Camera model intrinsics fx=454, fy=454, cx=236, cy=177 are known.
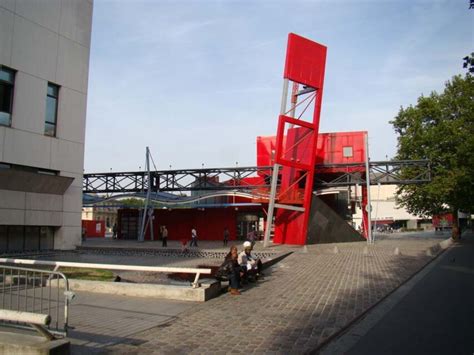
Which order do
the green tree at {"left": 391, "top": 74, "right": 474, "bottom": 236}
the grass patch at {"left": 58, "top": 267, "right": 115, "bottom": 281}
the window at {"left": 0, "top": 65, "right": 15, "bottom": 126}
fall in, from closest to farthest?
the grass patch at {"left": 58, "top": 267, "right": 115, "bottom": 281}, the window at {"left": 0, "top": 65, "right": 15, "bottom": 126}, the green tree at {"left": 391, "top": 74, "right": 474, "bottom": 236}

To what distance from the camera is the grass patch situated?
528 inches

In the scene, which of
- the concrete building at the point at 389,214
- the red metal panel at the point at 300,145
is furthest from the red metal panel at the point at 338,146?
the concrete building at the point at 389,214

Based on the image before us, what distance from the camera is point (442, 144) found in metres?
44.0

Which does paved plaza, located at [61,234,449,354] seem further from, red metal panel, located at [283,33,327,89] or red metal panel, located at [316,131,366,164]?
red metal panel, located at [316,131,366,164]

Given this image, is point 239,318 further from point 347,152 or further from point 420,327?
point 347,152

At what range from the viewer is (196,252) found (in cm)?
2530

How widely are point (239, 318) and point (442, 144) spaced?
40.7 m

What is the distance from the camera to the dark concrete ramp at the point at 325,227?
33625mm

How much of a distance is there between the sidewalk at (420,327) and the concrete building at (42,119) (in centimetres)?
1776

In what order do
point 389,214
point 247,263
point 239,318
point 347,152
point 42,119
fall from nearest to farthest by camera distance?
point 239,318 → point 247,263 → point 42,119 → point 347,152 → point 389,214

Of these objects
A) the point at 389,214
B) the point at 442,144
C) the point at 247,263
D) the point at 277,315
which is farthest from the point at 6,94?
the point at 389,214

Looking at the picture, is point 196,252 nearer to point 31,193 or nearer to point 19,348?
point 31,193

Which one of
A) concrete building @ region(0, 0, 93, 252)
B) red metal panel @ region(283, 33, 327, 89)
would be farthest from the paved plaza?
red metal panel @ region(283, 33, 327, 89)

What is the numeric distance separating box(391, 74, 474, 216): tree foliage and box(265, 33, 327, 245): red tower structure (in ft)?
45.9
